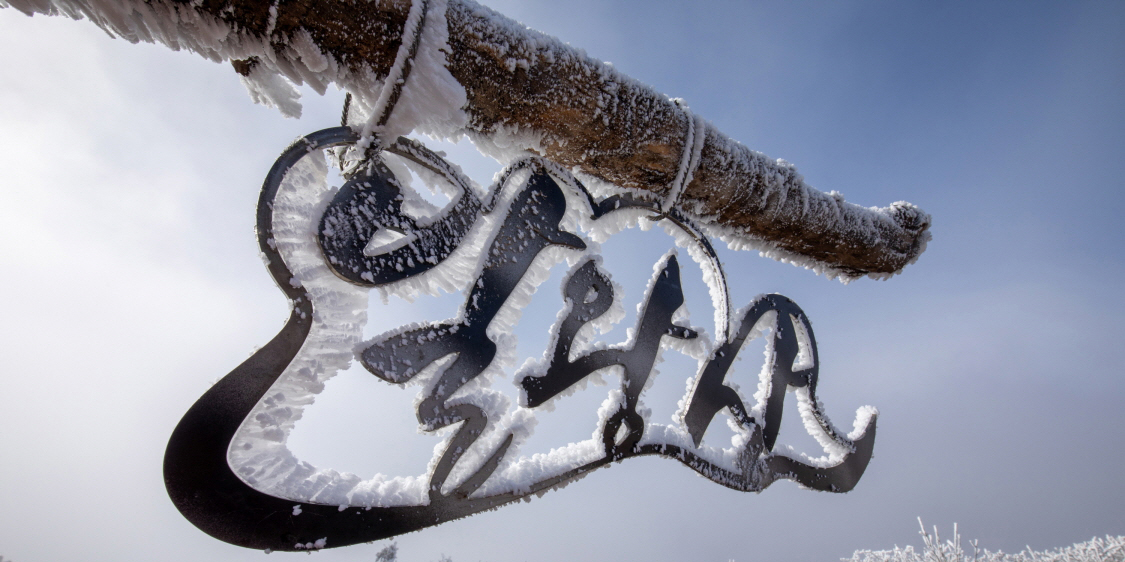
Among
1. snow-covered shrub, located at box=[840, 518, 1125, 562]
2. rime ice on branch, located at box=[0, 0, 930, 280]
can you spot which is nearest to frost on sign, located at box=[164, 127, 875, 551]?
rime ice on branch, located at box=[0, 0, 930, 280]

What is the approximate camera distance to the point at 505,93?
1.01 metres

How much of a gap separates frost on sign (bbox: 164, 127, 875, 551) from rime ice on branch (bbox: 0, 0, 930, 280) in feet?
0.35

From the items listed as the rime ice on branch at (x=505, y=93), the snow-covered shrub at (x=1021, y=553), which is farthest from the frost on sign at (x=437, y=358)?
the snow-covered shrub at (x=1021, y=553)

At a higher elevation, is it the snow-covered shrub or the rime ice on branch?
the rime ice on branch

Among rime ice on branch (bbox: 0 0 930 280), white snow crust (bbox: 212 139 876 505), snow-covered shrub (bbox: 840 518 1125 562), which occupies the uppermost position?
rime ice on branch (bbox: 0 0 930 280)

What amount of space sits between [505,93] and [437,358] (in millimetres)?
660

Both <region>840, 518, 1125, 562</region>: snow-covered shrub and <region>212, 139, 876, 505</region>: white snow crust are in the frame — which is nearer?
<region>212, 139, 876, 505</region>: white snow crust

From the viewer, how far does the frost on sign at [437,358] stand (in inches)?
30.4

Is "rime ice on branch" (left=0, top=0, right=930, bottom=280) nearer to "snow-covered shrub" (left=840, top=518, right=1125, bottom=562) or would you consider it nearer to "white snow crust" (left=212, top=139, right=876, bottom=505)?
"white snow crust" (left=212, top=139, right=876, bottom=505)

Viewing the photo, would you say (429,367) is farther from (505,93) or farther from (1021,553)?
(1021,553)

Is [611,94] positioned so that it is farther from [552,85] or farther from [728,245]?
[728,245]

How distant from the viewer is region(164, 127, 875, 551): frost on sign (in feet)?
2.53

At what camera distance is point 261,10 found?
77 centimetres

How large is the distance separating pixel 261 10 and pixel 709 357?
1.38 m
